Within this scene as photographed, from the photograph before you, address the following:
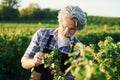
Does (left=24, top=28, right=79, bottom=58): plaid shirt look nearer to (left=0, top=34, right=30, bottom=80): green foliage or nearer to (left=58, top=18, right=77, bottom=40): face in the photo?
(left=58, top=18, right=77, bottom=40): face

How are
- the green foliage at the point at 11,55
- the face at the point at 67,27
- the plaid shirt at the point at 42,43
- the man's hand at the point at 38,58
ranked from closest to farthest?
1. the man's hand at the point at 38,58
2. the face at the point at 67,27
3. the plaid shirt at the point at 42,43
4. the green foliage at the point at 11,55

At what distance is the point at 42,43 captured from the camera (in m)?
4.32

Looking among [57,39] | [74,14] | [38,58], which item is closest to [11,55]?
[57,39]

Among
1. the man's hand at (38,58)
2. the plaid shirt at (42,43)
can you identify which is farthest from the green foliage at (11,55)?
the man's hand at (38,58)

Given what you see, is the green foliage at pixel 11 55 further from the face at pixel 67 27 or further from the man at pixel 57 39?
the face at pixel 67 27

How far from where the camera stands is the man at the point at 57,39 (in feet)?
13.7

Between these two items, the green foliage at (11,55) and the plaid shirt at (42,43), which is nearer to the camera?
the plaid shirt at (42,43)

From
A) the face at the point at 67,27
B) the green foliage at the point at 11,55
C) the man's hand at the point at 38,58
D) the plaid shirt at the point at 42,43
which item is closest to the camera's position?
the man's hand at the point at 38,58

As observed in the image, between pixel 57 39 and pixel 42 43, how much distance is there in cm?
21

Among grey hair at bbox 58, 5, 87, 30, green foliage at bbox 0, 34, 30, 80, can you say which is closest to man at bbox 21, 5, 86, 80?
grey hair at bbox 58, 5, 87, 30

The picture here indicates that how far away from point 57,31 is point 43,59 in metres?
0.81

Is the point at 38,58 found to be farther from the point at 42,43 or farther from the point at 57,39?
the point at 57,39

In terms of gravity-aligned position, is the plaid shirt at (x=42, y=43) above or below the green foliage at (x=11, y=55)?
above

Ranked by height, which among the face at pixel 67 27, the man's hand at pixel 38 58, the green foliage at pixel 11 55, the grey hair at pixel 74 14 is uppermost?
the grey hair at pixel 74 14
